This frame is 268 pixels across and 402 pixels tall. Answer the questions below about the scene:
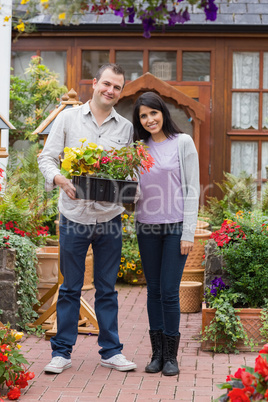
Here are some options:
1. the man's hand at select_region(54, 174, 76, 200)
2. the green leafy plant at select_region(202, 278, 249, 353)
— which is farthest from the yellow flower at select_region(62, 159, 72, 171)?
the green leafy plant at select_region(202, 278, 249, 353)

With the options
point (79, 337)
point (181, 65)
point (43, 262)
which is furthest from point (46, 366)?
point (181, 65)

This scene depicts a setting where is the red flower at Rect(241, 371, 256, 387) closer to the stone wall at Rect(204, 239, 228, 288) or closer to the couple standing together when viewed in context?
the couple standing together

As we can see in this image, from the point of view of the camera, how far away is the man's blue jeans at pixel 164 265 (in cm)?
436

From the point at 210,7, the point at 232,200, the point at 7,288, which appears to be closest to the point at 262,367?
the point at 210,7

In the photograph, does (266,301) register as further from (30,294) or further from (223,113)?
(223,113)

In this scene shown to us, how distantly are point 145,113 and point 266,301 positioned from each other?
1.88 m

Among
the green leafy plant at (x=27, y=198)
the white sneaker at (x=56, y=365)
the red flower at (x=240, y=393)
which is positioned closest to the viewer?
the red flower at (x=240, y=393)

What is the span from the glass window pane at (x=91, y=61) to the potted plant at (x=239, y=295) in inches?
180

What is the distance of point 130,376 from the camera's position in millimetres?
4414

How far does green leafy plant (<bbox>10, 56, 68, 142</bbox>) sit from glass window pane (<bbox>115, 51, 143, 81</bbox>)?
919 millimetres

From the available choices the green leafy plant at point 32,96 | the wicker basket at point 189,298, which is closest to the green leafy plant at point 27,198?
the green leafy plant at point 32,96

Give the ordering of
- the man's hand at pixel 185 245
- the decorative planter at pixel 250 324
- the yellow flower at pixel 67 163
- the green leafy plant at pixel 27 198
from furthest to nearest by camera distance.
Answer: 1. the green leafy plant at pixel 27 198
2. the decorative planter at pixel 250 324
3. the man's hand at pixel 185 245
4. the yellow flower at pixel 67 163

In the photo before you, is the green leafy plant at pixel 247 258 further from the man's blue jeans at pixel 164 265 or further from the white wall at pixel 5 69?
the white wall at pixel 5 69

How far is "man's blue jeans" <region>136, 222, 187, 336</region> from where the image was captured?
436 cm
